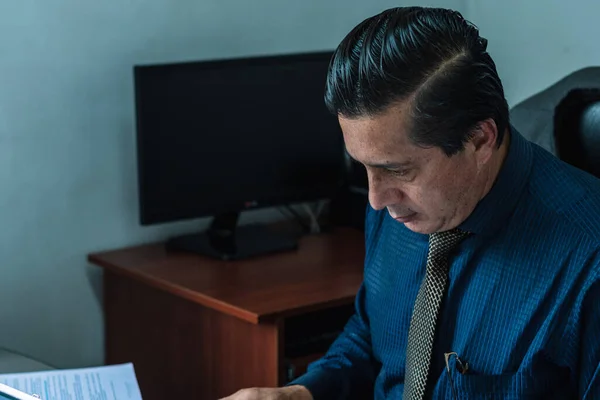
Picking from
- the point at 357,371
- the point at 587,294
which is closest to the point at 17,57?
the point at 357,371

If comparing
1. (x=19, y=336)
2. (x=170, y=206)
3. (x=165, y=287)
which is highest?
(x=170, y=206)

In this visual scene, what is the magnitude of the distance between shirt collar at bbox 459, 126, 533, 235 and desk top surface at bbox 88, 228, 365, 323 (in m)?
0.66

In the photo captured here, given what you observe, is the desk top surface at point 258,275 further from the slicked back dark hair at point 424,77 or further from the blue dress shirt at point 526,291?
the slicked back dark hair at point 424,77

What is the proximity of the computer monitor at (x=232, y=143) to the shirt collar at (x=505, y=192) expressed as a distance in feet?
3.18

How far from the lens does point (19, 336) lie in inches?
89.7

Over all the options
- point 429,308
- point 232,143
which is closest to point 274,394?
point 429,308

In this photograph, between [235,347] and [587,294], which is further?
[235,347]

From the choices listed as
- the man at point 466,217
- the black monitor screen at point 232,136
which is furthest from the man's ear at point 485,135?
the black monitor screen at point 232,136

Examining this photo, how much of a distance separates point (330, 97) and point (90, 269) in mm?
1200

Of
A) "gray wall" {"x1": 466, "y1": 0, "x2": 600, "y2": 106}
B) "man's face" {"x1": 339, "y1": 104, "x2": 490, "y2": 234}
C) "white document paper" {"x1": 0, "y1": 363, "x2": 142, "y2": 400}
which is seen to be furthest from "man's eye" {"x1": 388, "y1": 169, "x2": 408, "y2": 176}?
"gray wall" {"x1": 466, "y1": 0, "x2": 600, "y2": 106}

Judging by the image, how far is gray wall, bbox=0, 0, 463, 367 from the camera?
2.19 meters

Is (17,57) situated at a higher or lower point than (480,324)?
higher

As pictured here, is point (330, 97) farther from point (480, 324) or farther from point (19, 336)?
point (19, 336)

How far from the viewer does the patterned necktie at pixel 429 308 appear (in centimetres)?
146
